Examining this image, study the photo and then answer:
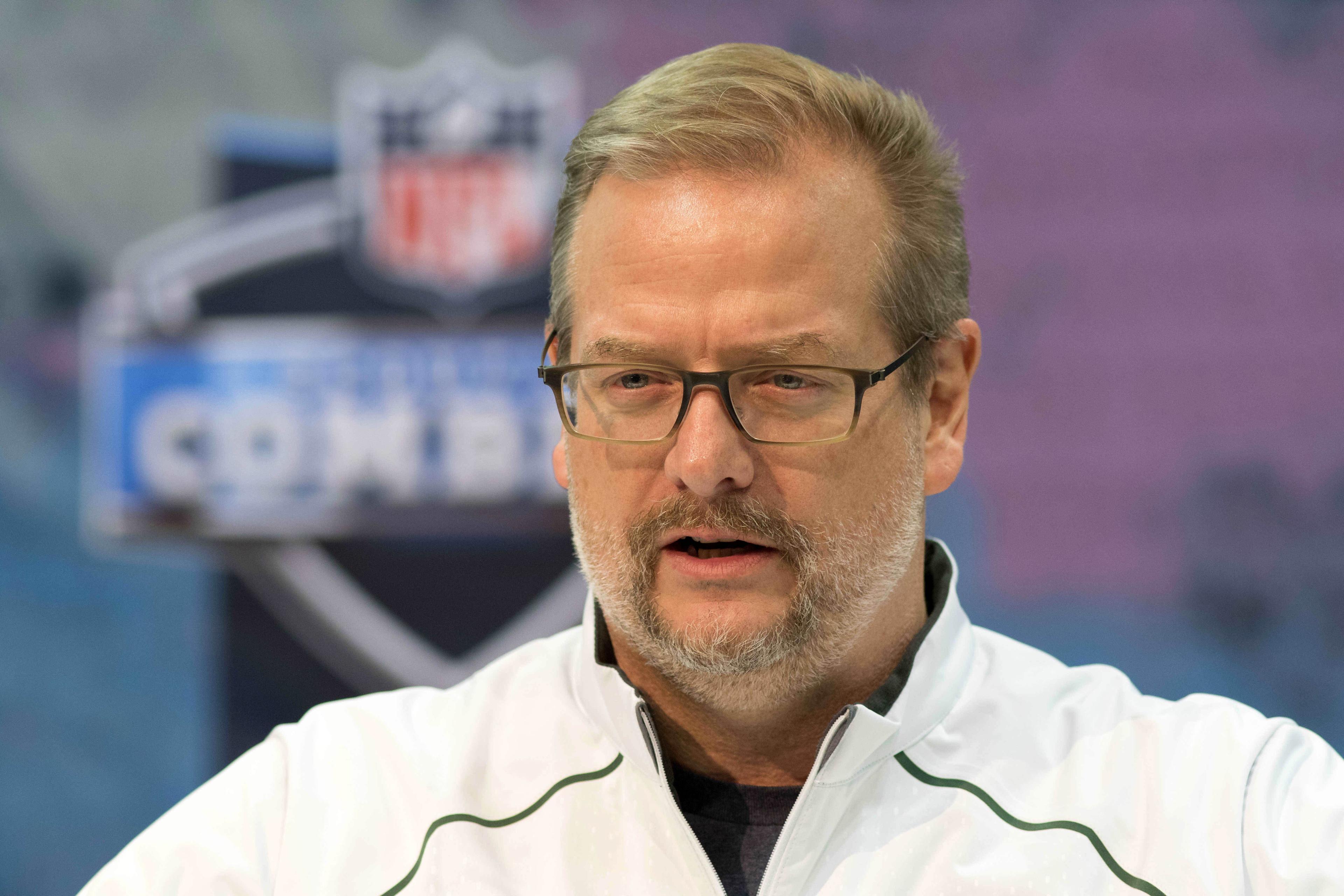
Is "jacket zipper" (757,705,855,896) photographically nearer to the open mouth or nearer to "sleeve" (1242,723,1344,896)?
the open mouth

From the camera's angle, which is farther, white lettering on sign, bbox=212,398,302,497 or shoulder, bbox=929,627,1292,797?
white lettering on sign, bbox=212,398,302,497

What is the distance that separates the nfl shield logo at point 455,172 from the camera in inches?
97.6

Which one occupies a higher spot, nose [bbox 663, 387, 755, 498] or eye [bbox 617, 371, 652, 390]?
eye [bbox 617, 371, 652, 390]

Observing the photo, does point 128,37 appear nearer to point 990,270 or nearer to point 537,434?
point 537,434

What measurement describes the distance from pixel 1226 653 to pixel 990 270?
0.89 m

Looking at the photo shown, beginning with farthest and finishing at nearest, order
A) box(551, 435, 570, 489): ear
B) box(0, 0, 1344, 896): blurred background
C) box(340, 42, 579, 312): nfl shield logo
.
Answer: box(340, 42, 579, 312): nfl shield logo
box(0, 0, 1344, 896): blurred background
box(551, 435, 570, 489): ear

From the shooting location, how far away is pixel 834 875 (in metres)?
1.18

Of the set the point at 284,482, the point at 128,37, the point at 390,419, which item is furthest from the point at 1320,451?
the point at 128,37

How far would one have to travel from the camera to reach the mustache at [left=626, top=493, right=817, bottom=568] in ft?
3.84

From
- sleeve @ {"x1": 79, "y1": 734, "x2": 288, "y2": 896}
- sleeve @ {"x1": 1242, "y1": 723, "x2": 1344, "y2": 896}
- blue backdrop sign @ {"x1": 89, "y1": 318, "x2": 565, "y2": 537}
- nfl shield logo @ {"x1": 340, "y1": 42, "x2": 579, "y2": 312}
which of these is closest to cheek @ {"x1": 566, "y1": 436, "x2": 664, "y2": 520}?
sleeve @ {"x1": 79, "y1": 734, "x2": 288, "y2": 896}

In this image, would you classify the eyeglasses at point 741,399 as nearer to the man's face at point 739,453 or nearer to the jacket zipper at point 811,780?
the man's face at point 739,453

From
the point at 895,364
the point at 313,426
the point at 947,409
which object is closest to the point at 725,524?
the point at 895,364

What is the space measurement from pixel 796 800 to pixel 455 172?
5.57 feet

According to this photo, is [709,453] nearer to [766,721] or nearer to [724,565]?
[724,565]
